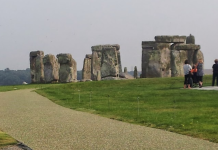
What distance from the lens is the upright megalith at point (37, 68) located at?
40.9 meters

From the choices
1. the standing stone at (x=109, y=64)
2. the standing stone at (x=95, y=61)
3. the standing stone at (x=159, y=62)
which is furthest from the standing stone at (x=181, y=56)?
Answer: the standing stone at (x=95, y=61)

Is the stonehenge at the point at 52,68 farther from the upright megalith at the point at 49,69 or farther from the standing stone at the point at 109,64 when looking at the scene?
the standing stone at the point at 109,64

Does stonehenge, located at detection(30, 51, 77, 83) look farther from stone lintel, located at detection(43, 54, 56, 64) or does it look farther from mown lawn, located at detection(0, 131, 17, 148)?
mown lawn, located at detection(0, 131, 17, 148)

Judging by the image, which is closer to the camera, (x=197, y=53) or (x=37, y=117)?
(x=37, y=117)

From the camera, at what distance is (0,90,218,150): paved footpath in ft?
28.7

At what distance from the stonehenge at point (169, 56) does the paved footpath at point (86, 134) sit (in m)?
22.7

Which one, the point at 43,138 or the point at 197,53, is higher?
the point at 197,53

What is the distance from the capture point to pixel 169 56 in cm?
3806

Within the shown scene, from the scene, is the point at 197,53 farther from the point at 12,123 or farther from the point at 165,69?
the point at 12,123

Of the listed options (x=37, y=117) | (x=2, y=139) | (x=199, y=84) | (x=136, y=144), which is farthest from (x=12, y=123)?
(x=199, y=84)

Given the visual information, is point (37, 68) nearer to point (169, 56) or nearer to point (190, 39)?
point (169, 56)

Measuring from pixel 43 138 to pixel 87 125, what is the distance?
1921mm

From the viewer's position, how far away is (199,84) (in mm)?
22234

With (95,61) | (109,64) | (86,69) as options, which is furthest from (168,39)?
(86,69)
